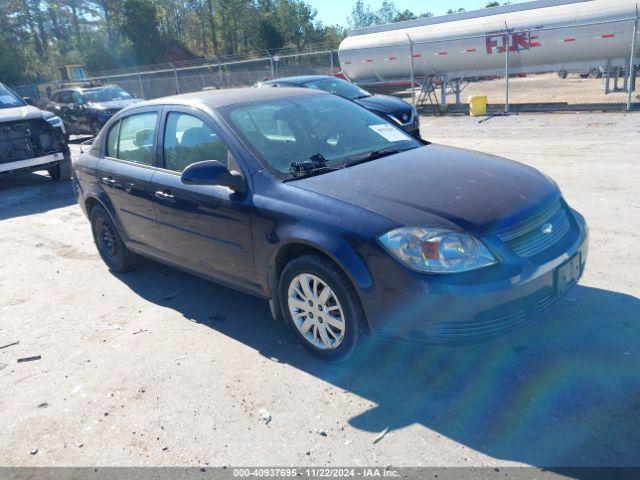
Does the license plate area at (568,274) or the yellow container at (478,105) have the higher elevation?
the license plate area at (568,274)

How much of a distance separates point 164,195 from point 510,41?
15113 mm

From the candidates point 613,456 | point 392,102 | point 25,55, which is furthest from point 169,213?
point 25,55

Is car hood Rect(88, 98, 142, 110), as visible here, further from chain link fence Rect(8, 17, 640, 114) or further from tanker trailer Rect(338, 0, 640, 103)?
tanker trailer Rect(338, 0, 640, 103)

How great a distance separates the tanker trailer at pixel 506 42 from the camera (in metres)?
15.5

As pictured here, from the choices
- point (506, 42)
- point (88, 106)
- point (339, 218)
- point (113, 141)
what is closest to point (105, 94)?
point (88, 106)

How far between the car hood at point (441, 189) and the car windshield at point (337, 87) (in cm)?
846

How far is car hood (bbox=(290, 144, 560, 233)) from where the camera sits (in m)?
Result: 3.23

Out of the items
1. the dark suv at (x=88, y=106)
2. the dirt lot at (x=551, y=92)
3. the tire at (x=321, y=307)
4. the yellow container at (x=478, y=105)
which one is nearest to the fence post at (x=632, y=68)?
the dirt lot at (x=551, y=92)

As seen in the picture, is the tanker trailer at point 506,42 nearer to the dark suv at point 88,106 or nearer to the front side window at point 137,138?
the dark suv at point 88,106

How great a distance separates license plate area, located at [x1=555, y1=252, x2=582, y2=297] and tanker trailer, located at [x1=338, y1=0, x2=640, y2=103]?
1250 cm

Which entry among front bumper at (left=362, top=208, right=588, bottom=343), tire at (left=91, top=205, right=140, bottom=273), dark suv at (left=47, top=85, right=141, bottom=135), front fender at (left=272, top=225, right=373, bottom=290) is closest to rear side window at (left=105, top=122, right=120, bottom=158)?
tire at (left=91, top=205, right=140, bottom=273)

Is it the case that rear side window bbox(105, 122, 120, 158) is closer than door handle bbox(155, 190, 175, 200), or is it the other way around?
door handle bbox(155, 190, 175, 200)

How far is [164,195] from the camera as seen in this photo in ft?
14.9

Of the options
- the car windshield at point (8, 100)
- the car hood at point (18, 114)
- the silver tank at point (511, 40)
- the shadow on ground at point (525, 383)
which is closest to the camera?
the shadow on ground at point (525, 383)
